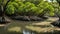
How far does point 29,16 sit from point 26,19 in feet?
5.94

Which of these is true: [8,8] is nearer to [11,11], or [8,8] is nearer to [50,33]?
[11,11]

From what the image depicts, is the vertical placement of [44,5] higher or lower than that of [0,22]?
higher

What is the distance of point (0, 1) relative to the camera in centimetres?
3195

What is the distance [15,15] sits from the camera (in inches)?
1531

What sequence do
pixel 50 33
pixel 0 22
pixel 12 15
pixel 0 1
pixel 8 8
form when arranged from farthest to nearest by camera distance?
pixel 12 15
pixel 8 8
pixel 0 1
pixel 0 22
pixel 50 33

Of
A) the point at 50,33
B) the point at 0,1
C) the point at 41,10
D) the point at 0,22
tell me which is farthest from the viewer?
the point at 41,10

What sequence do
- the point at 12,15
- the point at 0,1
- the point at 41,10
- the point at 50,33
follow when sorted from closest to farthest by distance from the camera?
the point at 50,33 < the point at 0,1 < the point at 41,10 < the point at 12,15

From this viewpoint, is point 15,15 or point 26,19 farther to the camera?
point 15,15

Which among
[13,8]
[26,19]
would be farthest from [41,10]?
[13,8]

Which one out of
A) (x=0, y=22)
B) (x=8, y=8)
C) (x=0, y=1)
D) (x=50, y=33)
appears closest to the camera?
(x=50, y=33)

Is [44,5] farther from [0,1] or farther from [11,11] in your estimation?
[0,1]

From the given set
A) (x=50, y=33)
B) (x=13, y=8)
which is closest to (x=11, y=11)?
(x=13, y=8)

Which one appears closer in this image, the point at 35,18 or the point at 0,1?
the point at 0,1

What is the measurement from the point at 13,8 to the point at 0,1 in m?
3.54
